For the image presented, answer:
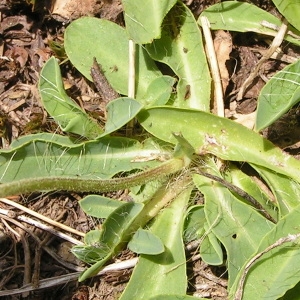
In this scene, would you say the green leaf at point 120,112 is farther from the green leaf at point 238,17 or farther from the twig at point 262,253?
the twig at point 262,253

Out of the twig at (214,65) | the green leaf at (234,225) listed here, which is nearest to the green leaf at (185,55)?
the twig at (214,65)

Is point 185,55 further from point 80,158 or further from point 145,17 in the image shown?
point 80,158

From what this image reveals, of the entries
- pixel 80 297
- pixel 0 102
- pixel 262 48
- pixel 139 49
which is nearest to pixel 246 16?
pixel 262 48

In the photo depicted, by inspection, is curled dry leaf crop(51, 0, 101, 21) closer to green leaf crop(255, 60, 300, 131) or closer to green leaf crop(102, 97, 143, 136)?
green leaf crop(102, 97, 143, 136)

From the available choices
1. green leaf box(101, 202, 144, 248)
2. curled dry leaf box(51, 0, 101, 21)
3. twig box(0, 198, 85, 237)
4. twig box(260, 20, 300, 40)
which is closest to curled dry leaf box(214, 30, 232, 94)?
twig box(260, 20, 300, 40)

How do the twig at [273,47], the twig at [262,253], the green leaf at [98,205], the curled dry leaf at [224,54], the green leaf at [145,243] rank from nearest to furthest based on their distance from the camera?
the twig at [262,253] → the green leaf at [145,243] → the green leaf at [98,205] → the twig at [273,47] → the curled dry leaf at [224,54]
